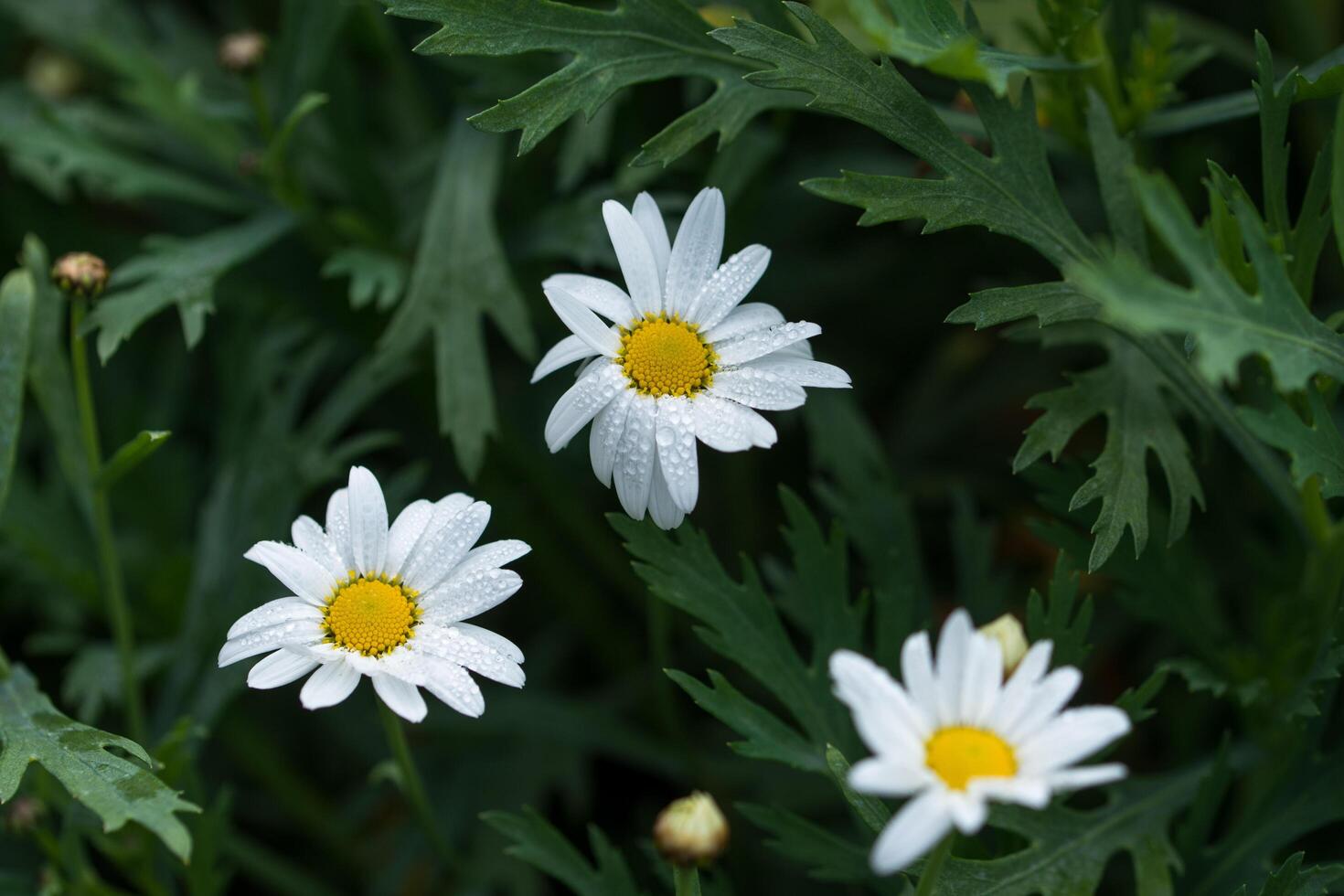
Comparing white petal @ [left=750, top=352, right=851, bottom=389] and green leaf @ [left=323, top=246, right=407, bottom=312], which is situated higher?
green leaf @ [left=323, top=246, right=407, bottom=312]

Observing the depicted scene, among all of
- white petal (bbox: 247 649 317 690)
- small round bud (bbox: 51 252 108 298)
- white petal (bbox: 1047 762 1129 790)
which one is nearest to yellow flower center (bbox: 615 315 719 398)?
white petal (bbox: 247 649 317 690)

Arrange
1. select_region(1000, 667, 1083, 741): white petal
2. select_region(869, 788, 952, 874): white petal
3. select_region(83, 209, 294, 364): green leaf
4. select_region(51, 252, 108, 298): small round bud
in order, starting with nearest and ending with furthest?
select_region(869, 788, 952, 874): white petal, select_region(1000, 667, 1083, 741): white petal, select_region(51, 252, 108, 298): small round bud, select_region(83, 209, 294, 364): green leaf

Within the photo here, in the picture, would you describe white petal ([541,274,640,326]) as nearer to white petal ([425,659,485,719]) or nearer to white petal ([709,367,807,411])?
white petal ([709,367,807,411])

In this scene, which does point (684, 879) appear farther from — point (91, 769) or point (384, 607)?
point (91, 769)

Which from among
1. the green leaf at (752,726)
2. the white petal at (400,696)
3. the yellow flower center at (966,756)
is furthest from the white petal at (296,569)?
the yellow flower center at (966,756)

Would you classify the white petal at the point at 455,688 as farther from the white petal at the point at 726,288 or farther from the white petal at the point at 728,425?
the white petal at the point at 726,288

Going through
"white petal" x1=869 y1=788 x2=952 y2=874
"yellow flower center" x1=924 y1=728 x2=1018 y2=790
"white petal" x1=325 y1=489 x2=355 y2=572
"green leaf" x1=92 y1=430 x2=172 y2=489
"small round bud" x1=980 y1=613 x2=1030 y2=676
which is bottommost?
"white petal" x1=869 y1=788 x2=952 y2=874

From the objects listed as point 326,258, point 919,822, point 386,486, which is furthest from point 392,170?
point 919,822
